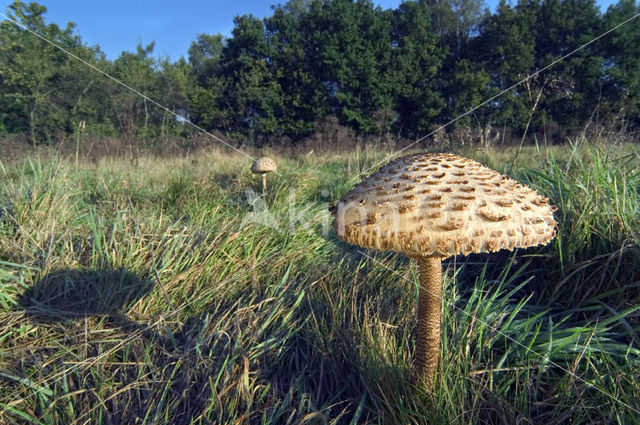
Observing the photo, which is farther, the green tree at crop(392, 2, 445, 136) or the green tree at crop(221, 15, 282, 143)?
the green tree at crop(392, 2, 445, 136)

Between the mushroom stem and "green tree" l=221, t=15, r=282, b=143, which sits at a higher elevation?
"green tree" l=221, t=15, r=282, b=143

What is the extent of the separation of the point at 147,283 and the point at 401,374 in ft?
5.66

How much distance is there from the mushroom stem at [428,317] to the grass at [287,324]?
0.29 ft

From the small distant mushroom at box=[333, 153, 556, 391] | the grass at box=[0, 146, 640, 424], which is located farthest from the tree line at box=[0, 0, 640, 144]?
the small distant mushroom at box=[333, 153, 556, 391]

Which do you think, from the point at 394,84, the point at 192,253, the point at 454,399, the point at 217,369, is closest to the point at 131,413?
the point at 217,369

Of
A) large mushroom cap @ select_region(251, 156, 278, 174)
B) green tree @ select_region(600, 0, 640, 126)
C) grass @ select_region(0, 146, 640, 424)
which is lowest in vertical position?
grass @ select_region(0, 146, 640, 424)

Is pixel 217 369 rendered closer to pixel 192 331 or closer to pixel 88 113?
pixel 192 331

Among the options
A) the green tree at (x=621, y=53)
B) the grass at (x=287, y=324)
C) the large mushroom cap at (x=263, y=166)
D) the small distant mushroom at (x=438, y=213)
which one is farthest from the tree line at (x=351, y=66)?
the small distant mushroom at (x=438, y=213)

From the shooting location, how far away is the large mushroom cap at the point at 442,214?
39.8 inches

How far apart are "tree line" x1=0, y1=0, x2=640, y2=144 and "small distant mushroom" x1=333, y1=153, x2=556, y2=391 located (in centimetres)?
1766

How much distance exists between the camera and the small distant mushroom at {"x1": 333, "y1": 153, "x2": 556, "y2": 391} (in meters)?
1.01

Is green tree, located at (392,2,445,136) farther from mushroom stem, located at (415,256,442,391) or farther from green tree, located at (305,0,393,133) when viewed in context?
mushroom stem, located at (415,256,442,391)

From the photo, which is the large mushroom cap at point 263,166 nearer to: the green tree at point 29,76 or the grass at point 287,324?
the grass at point 287,324

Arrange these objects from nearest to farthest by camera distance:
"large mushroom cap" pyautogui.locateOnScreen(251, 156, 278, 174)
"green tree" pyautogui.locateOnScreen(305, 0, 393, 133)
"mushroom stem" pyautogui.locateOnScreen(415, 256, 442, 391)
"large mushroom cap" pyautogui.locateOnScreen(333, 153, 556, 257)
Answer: "large mushroom cap" pyautogui.locateOnScreen(333, 153, 556, 257) → "mushroom stem" pyautogui.locateOnScreen(415, 256, 442, 391) → "large mushroom cap" pyautogui.locateOnScreen(251, 156, 278, 174) → "green tree" pyautogui.locateOnScreen(305, 0, 393, 133)
